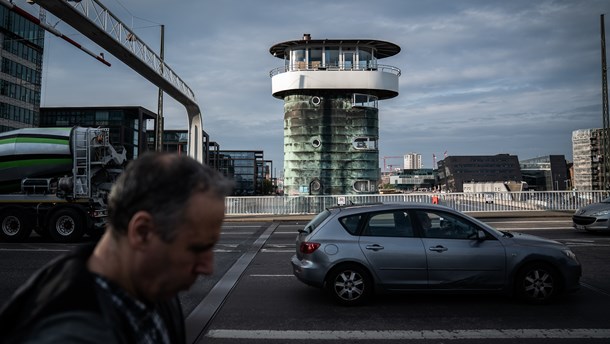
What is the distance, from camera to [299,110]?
1110 inches

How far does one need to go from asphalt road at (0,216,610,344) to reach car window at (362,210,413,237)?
→ 1.09m

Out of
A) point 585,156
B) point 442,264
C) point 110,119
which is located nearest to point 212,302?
point 442,264

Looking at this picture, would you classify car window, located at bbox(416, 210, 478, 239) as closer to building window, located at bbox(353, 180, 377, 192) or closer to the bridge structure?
the bridge structure

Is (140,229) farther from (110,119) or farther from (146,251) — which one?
(110,119)

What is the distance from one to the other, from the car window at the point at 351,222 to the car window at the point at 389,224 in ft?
0.50

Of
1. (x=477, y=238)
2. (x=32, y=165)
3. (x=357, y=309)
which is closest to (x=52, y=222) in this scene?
(x=32, y=165)

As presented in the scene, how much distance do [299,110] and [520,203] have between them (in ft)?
44.7

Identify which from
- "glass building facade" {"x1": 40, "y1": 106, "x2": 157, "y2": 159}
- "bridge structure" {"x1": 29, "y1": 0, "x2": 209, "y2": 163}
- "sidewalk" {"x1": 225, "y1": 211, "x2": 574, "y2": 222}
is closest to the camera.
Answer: "bridge structure" {"x1": 29, "y1": 0, "x2": 209, "y2": 163}

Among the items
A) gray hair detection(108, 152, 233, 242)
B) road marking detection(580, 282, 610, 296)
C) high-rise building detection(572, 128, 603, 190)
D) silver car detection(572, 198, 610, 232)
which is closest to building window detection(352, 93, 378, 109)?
silver car detection(572, 198, 610, 232)

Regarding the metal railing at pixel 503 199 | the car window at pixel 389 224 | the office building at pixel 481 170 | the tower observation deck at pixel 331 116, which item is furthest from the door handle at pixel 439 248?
the office building at pixel 481 170

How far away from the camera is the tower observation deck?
27797 millimetres

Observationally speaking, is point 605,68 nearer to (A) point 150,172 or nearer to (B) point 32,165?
(B) point 32,165

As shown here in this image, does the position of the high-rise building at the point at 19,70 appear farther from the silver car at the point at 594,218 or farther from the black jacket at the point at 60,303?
the black jacket at the point at 60,303

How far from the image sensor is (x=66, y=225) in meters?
14.4
